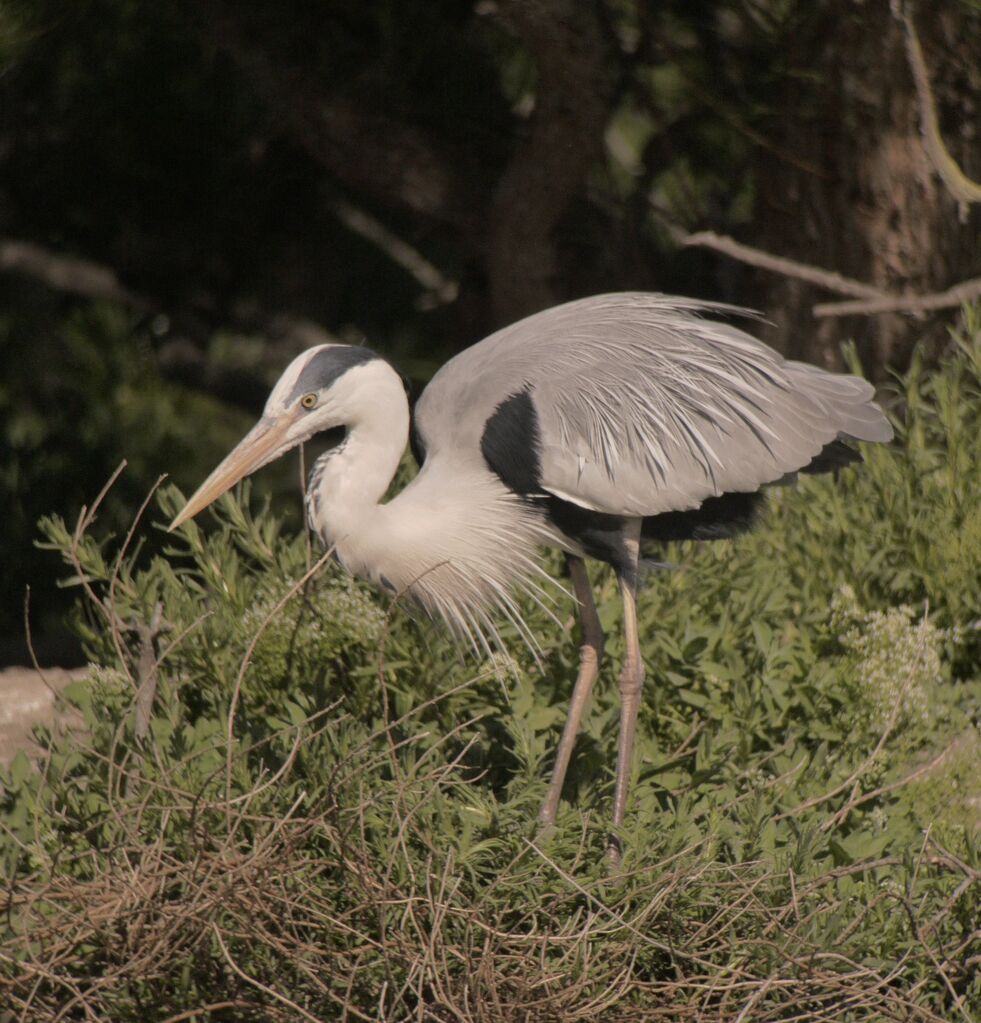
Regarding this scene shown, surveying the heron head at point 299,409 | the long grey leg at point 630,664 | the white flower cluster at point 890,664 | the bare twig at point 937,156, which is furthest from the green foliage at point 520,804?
the bare twig at point 937,156

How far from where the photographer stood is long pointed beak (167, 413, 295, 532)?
3.27m

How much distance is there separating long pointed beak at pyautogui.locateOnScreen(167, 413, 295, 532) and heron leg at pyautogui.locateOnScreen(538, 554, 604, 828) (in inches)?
30.2

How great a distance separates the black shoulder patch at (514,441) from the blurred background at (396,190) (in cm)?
106

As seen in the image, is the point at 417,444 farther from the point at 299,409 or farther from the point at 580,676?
the point at 580,676

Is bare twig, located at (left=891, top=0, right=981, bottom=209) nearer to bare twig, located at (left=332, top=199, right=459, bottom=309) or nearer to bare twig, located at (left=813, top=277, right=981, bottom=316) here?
bare twig, located at (left=813, top=277, right=981, bottom=316)

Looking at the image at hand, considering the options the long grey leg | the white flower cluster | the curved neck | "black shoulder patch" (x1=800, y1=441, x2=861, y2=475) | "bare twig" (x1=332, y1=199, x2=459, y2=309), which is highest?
the curved neck

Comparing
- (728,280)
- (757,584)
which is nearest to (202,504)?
(757,584)

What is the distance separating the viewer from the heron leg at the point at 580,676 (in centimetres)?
342

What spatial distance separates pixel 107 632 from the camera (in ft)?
12.8

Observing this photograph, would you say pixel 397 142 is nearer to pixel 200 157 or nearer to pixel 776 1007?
pixel 200 157

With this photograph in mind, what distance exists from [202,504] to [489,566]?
0.68 meters

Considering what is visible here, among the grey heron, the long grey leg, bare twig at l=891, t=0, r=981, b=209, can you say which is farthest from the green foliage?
bare twig at l=891, t=0, r=981, b=209

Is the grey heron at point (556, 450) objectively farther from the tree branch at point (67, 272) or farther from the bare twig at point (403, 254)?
the tree branch at point (67, 272)

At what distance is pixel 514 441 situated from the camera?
3506mm
